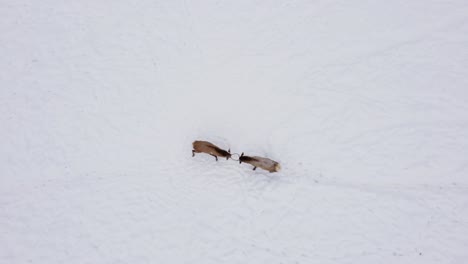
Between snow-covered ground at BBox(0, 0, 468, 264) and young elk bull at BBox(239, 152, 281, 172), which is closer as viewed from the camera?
snow-covered ground at BBox(0, 0, 468, 264)

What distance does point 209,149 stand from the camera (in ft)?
38.6

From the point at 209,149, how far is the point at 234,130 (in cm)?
147

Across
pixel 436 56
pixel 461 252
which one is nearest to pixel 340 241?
pixel 461 252

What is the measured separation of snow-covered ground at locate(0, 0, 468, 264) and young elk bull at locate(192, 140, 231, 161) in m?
0.52

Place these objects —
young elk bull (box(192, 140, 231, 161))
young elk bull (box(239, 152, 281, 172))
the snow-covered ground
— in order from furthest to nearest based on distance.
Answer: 1. young elk bull (box(192, 140, 231, 161))
2. young elk bull (box(239, 152, 281, 172))
3. the snow-covered ground

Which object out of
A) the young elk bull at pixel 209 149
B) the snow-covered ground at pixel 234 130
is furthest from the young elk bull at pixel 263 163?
the young elk bull at pixel 209 149

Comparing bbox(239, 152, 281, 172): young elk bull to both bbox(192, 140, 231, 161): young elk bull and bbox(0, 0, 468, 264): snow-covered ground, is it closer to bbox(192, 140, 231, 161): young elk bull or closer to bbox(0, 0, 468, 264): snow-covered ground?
bbox(0, 0, 468, 264): snow-covered ground

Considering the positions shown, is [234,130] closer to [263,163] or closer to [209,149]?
[209,149]

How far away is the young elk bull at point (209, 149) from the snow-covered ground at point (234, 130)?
20.3 inches

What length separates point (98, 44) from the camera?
624 inches

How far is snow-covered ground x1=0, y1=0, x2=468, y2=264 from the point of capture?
35.3ft

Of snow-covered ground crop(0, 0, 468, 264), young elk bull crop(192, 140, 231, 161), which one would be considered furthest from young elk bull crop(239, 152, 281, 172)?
young elk bull crop(192, 140, 231, 161)

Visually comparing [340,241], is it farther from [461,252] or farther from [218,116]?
[218,116]

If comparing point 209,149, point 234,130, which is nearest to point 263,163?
point 209,149
